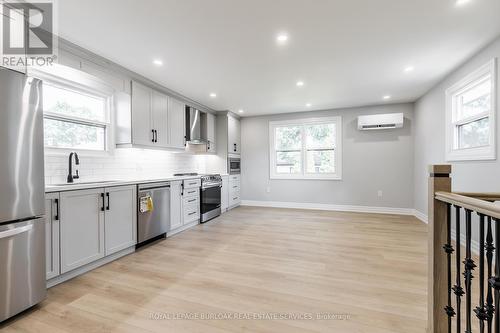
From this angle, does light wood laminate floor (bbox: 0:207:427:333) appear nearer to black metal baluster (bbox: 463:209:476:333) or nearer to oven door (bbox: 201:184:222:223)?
black metal baluster (bbox: 463:209:476:333)

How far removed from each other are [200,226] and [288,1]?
3.74m

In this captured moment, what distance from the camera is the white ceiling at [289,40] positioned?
2.06 meters

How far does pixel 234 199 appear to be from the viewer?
613cm

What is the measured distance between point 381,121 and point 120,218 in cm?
531

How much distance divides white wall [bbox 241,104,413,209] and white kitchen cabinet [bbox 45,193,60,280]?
4.72 metres

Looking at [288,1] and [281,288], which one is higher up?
[288,1]

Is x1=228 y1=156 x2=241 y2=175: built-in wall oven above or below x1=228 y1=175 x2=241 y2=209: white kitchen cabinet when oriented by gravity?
above

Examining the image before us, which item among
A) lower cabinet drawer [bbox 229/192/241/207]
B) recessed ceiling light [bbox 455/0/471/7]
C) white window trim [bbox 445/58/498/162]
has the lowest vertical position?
lower cabinet drawer [bbox 229/192/241/207]

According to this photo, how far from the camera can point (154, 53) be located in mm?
2879

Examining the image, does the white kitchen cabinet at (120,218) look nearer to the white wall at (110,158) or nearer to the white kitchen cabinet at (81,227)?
the white kitchen cabinet at (81,227)

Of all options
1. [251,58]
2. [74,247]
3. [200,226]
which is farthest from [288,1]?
[200,226]

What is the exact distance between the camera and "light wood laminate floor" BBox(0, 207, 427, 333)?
1.68 m

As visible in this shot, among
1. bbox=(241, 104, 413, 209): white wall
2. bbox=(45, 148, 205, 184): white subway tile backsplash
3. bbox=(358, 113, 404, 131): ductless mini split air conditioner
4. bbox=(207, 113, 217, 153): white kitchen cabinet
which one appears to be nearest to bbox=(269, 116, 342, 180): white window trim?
bbox=(241, 104, 413, 209): white wall

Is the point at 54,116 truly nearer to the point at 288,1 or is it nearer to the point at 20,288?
the point at 20,288
